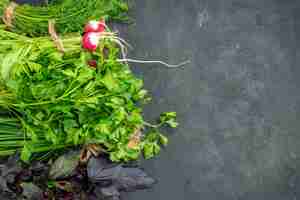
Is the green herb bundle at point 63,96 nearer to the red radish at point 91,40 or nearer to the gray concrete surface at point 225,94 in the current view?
the red radish at point 91,40

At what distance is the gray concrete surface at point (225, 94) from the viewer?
5.48 ft

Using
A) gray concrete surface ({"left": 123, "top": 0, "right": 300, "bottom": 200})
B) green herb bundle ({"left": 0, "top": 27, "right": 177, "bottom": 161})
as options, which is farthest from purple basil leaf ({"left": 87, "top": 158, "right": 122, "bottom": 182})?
gray concrete surface ({"left": 123, "top": 0, "right": 300, "bottom": 200})

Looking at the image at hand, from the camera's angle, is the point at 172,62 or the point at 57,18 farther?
the point at 172,62

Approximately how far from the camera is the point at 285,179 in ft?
5.49

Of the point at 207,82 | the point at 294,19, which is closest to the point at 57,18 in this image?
the point at 207,82

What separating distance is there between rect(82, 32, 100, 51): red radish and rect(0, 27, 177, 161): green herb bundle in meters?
0.02

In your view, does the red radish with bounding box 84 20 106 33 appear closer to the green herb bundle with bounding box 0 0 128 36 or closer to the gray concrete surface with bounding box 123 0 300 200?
the green herb bundle with bounding box 0 0 128 36

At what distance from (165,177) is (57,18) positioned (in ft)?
2.11

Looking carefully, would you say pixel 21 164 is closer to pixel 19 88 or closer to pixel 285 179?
pixel 19 88

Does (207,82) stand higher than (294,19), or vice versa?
(294,19)

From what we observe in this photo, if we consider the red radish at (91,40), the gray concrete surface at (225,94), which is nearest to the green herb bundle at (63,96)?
the red radish at (91,40)

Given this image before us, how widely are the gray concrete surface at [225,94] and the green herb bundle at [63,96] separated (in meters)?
0.26

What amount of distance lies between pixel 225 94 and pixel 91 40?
1.79 feet

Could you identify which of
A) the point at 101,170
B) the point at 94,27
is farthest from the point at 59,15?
the point at 101,170
